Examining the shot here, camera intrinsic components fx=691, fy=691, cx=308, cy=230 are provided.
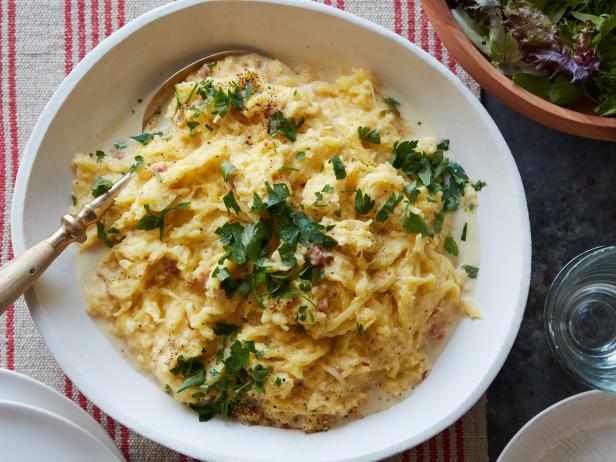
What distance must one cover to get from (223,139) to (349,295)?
91cm


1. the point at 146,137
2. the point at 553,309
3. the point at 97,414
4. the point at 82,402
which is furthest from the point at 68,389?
the point at 553,309

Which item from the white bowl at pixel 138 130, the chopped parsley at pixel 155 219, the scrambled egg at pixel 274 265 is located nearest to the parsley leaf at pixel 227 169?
the scrambled egg at pixel 274 265

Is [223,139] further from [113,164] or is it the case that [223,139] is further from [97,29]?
[97,29]

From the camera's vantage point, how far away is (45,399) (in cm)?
321

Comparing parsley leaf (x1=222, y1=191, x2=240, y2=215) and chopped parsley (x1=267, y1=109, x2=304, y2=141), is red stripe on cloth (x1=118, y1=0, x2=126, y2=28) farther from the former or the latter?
parsley leaf (x1=222, y1=191, x2=240, y2=215)

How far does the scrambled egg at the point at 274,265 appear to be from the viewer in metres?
2.98

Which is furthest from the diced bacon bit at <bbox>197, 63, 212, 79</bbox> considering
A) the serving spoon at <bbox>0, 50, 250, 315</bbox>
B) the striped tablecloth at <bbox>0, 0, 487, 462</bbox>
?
the striped tablecloth at <bbox>0, 0, 487, 462</bbox>

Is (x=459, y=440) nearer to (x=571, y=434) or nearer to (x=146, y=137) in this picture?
(x=571, y=434)

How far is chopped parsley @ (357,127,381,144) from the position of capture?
323 centimetres

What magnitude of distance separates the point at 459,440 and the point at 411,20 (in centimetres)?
225

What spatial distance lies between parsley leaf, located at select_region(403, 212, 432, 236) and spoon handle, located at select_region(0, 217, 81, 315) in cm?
149

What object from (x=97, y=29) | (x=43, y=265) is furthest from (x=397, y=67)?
(x=43, y=265)

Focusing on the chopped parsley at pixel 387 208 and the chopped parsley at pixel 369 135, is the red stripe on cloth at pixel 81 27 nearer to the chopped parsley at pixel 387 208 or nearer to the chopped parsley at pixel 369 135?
the chopped parsley at pixel 369 135

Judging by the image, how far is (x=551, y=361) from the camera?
12.2 feet
